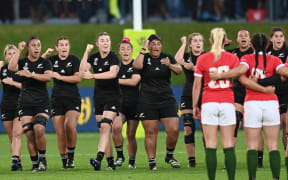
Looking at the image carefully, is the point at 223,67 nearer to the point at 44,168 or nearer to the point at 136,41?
the point at 44,168

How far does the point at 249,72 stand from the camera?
12000 mm

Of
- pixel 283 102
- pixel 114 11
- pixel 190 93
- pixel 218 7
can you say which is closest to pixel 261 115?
pixel 283 102

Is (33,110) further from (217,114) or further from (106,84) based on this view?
(217,114)

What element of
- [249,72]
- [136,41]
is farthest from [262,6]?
Answer: [249,72]

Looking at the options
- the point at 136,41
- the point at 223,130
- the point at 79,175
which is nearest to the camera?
the point at 223,130

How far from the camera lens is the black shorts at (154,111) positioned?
1508 cm

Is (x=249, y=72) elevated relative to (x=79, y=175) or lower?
elevated

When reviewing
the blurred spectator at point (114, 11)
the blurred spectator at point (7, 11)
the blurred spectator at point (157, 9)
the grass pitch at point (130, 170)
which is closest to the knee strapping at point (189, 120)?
the grass pitch at point (130, 170)

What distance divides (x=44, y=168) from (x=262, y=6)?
18730 millimetres

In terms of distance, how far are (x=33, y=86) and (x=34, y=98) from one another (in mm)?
244

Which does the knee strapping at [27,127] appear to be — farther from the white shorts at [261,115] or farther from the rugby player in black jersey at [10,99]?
the white shorts at [261,115]

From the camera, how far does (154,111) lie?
1509 centimetres

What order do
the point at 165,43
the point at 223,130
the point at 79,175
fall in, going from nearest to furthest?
the point at 223,130 < the point at 79,175 < the point at 165,43

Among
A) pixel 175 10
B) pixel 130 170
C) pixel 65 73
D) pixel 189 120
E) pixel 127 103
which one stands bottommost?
pixel 130 170
